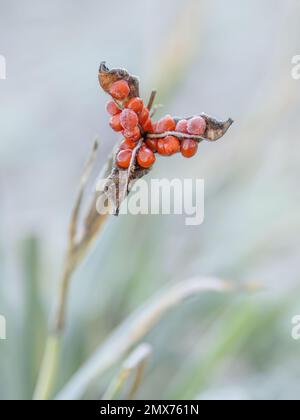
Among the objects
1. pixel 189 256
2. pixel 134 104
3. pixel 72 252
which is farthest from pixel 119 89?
pixel 189 256

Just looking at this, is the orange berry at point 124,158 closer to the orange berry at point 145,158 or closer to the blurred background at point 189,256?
the orange berry at point 145,158

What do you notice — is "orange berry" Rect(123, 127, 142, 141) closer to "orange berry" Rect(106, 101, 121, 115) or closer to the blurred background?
"orange berry" Rect(106, 101, 121, 115)

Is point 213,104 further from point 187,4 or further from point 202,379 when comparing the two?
point 202,379

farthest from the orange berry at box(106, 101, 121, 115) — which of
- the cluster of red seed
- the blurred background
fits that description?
the blurred background

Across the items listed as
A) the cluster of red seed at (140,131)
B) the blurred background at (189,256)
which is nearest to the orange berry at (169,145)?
the cluster of red seed at (140,131)
